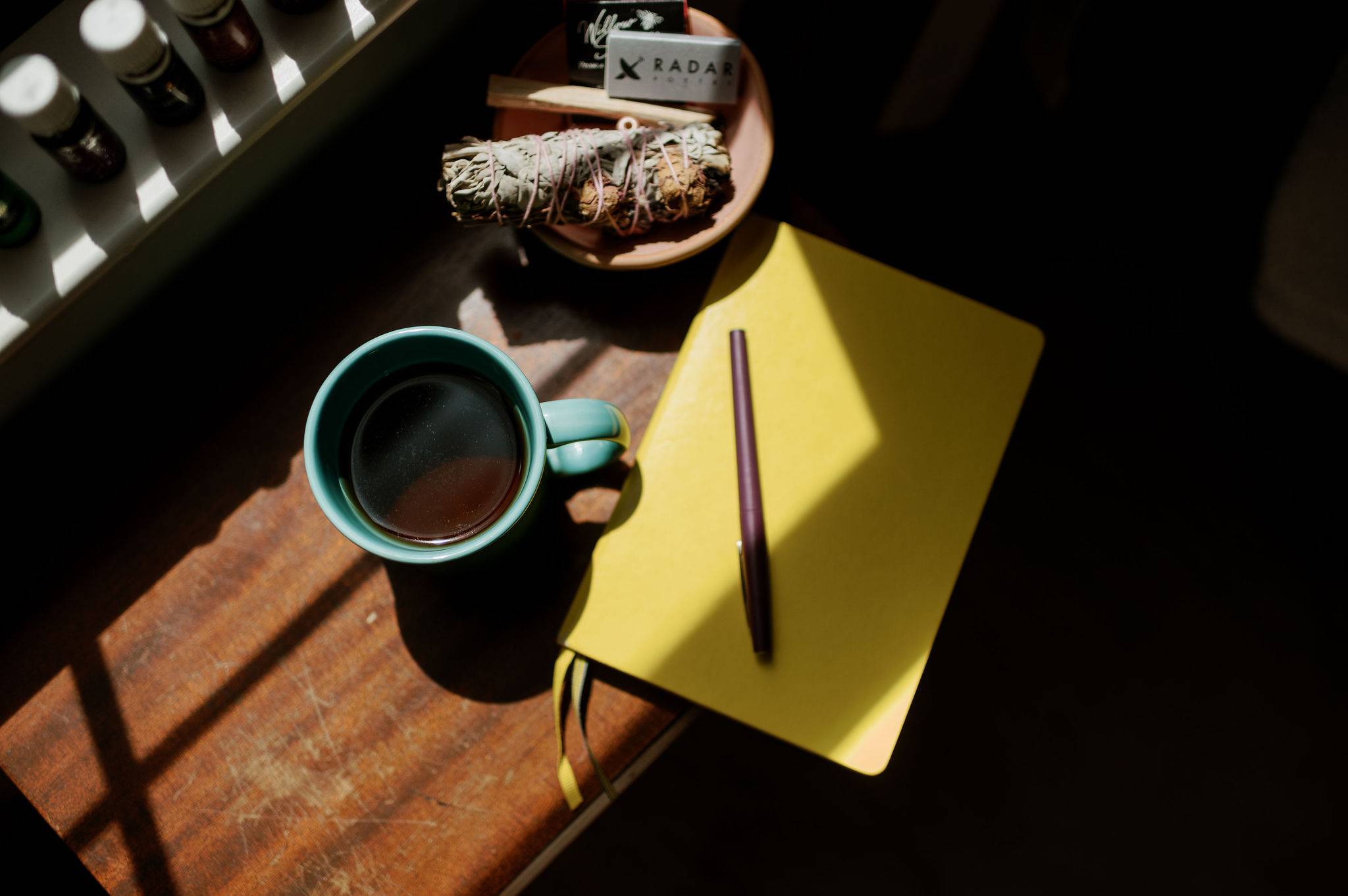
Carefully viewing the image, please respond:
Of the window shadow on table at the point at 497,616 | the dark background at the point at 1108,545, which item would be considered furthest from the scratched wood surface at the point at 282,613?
the dark background at the point at 1108,545

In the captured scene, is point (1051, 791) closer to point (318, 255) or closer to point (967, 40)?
point (967, 40)

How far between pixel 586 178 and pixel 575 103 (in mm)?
80

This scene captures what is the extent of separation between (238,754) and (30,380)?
1.06 feet

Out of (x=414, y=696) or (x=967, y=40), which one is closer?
(x=414, y=696)

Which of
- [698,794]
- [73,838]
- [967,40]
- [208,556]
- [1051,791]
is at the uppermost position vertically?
[967,40]

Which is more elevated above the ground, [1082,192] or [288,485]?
[288,485]

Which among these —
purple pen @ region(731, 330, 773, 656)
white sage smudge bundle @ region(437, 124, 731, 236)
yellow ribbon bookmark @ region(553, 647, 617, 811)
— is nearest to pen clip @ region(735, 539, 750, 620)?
purple pen @ region(731, 330, 773, 656)

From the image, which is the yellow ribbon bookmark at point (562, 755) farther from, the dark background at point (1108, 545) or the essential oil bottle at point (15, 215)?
the dark background at point (1108, 545)

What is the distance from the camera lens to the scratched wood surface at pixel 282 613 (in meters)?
0.62

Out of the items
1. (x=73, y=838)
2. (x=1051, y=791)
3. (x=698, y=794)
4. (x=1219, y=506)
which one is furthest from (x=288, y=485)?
(x=1219, y=506)

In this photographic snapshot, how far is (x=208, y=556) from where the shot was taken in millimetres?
644

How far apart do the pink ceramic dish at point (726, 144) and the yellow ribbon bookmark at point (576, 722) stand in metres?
0.30

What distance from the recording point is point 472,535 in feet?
1.76

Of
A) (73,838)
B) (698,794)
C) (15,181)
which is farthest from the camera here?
(698,794)
